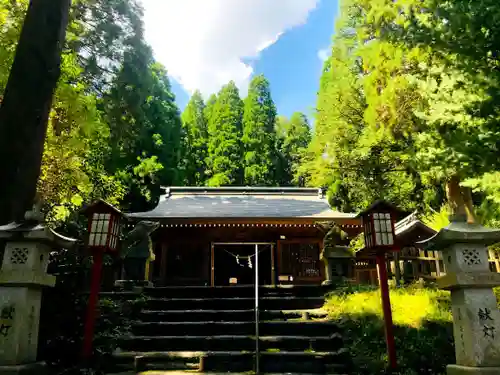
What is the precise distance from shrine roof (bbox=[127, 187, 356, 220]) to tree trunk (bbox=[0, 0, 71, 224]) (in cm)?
695

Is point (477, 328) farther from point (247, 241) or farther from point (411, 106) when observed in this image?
point (247, 241)

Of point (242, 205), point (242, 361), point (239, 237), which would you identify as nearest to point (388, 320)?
point (242, 361)

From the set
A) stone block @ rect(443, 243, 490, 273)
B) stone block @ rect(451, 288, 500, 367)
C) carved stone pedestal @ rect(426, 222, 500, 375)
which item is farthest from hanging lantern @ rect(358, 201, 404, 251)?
stone block @ rect(451, 288, 500, 367)

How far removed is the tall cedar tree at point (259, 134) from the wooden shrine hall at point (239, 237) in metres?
11.0

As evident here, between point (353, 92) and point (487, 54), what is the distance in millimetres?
10133

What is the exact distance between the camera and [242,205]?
15219 millimetres

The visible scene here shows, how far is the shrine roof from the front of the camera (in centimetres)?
1281

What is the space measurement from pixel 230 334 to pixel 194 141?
892 inches

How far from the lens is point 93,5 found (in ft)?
34.5

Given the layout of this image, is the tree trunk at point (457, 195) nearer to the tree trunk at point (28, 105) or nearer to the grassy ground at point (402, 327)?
the grassy ground at point (402, 327)

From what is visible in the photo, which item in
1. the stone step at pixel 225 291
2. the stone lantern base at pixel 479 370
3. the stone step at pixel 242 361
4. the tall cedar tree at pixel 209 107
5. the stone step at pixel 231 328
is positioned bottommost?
the stone step at pixel 242 361

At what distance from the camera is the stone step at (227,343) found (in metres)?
6.36

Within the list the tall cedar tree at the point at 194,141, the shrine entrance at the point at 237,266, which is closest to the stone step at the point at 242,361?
the shrine entrance at the point at 237,266

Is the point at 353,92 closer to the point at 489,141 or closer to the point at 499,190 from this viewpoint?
the point at 499,190
